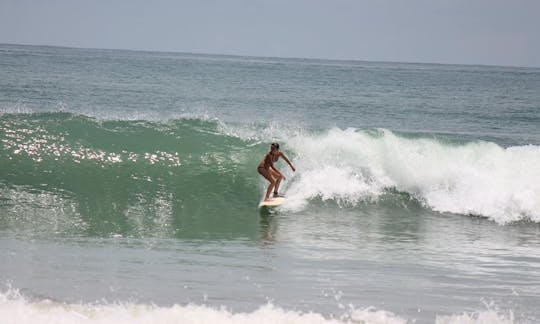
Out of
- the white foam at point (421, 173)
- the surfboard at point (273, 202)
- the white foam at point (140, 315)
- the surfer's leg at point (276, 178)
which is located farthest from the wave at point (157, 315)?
the white foam at point (421, 173)

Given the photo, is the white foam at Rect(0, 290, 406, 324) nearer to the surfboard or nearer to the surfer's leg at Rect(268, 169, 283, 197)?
the surfboard

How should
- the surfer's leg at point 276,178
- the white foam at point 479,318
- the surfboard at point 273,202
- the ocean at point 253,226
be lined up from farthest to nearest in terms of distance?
the surfer's leg at point 276,178, the surfboard at point 273,202, the ocean at point 253,226, the white foam at point 479,318

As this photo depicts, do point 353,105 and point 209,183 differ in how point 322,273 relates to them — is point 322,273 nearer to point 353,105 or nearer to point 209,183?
point 209,183

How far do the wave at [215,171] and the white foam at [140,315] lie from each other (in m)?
5.05

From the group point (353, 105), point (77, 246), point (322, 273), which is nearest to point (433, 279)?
point (322, 273)

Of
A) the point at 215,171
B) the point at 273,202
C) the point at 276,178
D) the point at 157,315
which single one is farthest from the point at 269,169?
the point at 157,315

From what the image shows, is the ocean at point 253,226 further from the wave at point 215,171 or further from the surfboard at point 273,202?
the surfboard at point 273,202

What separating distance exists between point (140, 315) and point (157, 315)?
0.17 metres

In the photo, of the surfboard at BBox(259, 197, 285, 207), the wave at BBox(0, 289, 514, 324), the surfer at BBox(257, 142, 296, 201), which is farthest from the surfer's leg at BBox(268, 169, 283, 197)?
the wave at BBox(0, 289, 514, 324)

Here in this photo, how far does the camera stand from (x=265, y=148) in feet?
62.2

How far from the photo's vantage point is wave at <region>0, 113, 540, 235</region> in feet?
47.8

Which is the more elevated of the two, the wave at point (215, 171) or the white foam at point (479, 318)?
the wave at point (215, 171)

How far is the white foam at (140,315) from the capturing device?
7.17m

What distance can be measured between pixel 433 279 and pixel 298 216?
16.0ft
